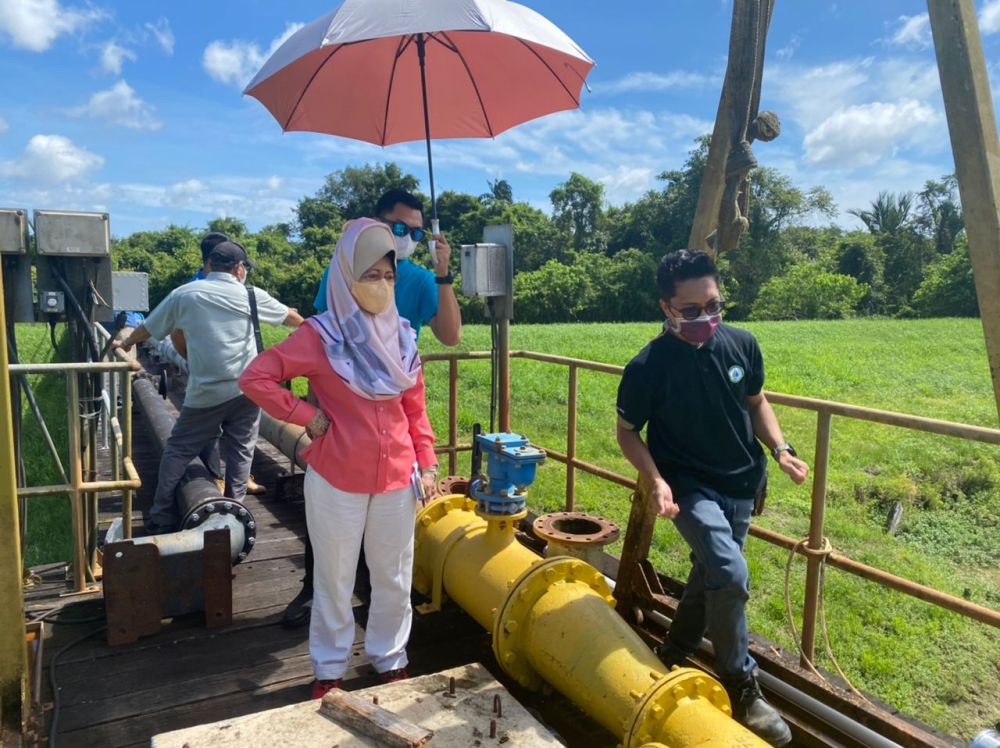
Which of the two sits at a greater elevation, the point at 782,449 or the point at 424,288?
the point at 424,288

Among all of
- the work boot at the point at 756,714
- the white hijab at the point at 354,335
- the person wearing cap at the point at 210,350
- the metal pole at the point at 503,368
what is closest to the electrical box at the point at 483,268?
the metal pole at the point at 503,368

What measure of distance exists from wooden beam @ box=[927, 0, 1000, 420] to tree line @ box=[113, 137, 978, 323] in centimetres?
3394

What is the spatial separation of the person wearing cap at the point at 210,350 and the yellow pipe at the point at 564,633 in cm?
147

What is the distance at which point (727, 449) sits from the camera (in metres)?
2.87

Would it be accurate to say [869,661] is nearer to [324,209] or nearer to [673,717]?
[673,717]

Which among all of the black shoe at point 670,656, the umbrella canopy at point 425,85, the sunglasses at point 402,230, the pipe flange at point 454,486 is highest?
the umbrella canopy at point 425,85

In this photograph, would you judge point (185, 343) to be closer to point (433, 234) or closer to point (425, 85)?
point (433, 234)

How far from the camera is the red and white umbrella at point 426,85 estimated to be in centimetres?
400

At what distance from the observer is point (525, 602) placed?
2.99m

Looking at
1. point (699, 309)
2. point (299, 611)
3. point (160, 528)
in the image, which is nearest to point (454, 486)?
point (299, 611)

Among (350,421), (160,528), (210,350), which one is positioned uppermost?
(210,350)

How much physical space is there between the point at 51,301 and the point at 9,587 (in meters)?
3.28

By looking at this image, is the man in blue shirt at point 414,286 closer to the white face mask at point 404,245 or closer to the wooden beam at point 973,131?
the white face mask at point 404,245

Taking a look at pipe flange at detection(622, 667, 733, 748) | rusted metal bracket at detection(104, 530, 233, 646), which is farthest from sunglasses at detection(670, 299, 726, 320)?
rusted metal bracket at detection(104, 530, 233, 646)
